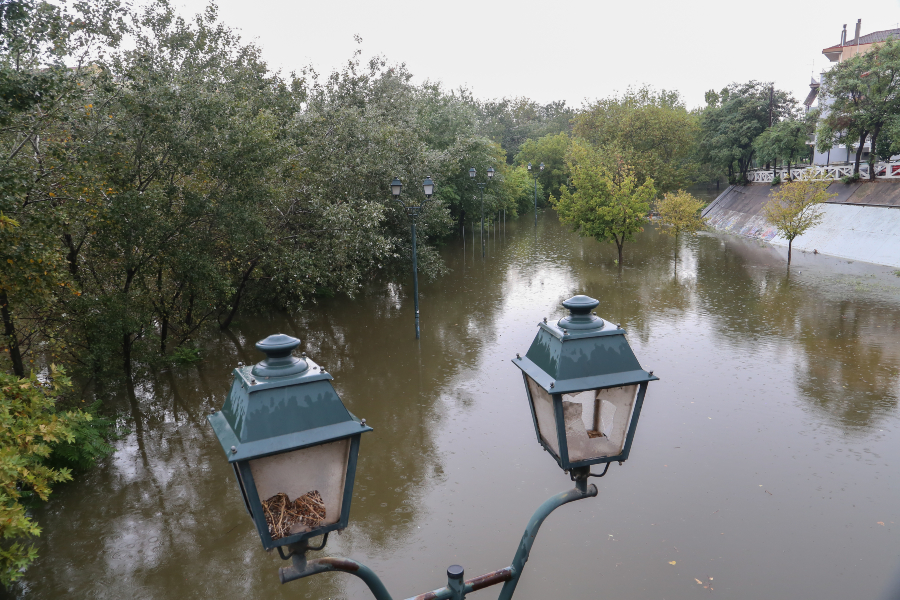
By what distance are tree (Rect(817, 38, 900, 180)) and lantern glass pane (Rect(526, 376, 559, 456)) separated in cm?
3377

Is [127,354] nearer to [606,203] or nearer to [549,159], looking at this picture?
[606,203]

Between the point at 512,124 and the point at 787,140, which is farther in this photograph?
the point at 512,124

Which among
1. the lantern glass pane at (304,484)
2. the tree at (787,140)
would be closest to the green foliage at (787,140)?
the tree at (787,140)

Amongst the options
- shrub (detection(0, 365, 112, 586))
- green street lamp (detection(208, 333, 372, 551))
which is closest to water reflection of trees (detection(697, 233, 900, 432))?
green street lamp (detection(208, 333, 372, 551))

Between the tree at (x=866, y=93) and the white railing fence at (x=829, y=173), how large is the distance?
610 mm

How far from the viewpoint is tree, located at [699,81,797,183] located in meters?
40.9

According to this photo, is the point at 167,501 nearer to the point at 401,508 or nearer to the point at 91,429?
the point at 91,429

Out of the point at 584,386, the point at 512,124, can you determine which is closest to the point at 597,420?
the point at 584,386

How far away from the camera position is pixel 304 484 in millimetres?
2121

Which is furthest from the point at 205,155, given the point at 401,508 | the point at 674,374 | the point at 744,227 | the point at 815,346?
the point at 744,227

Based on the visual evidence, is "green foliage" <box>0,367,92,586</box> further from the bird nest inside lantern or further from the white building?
the white building

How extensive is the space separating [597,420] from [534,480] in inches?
249

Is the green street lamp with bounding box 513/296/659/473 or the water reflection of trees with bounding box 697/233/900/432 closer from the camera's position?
the green street lamp with bounding box 513/296/659/473

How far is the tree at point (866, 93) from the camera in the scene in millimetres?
27188
